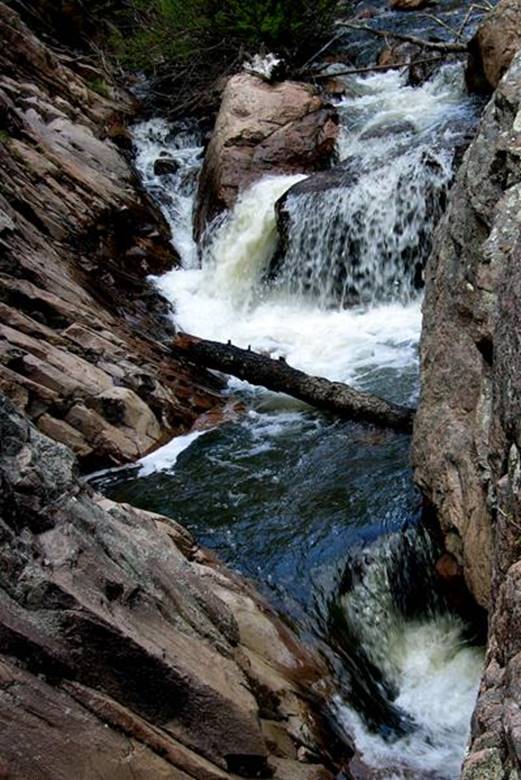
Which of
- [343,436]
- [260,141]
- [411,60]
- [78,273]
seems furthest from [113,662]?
[411,60]

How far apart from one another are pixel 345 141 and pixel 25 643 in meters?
11.0

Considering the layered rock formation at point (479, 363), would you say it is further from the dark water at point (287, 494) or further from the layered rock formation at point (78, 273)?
the layered rock formation at point (78, 273)

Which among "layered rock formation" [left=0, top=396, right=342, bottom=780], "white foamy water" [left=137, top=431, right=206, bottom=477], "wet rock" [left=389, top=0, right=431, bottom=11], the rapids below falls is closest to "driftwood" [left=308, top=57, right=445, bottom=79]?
the rapids below falls

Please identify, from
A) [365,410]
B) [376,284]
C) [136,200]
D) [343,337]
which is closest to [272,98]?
[136,200]

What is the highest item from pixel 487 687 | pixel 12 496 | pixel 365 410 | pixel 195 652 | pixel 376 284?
pixel 376 284

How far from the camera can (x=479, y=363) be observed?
4316 mm

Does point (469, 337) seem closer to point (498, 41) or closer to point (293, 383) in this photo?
point (293, 383)

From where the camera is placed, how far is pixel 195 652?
3.51 metres

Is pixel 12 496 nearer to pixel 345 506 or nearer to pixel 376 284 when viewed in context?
pixel 345 506

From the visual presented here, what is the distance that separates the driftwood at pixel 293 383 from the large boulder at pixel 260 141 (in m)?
3.91

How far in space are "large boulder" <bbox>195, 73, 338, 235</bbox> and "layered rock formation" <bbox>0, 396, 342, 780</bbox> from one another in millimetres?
8788

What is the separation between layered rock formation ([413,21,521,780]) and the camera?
2.97 meters

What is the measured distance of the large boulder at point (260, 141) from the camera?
12.1 metres

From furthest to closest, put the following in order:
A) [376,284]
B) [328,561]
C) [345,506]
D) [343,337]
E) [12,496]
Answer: [376,284] < [343,337] < [345,506] < [328,561] < [12,496]
